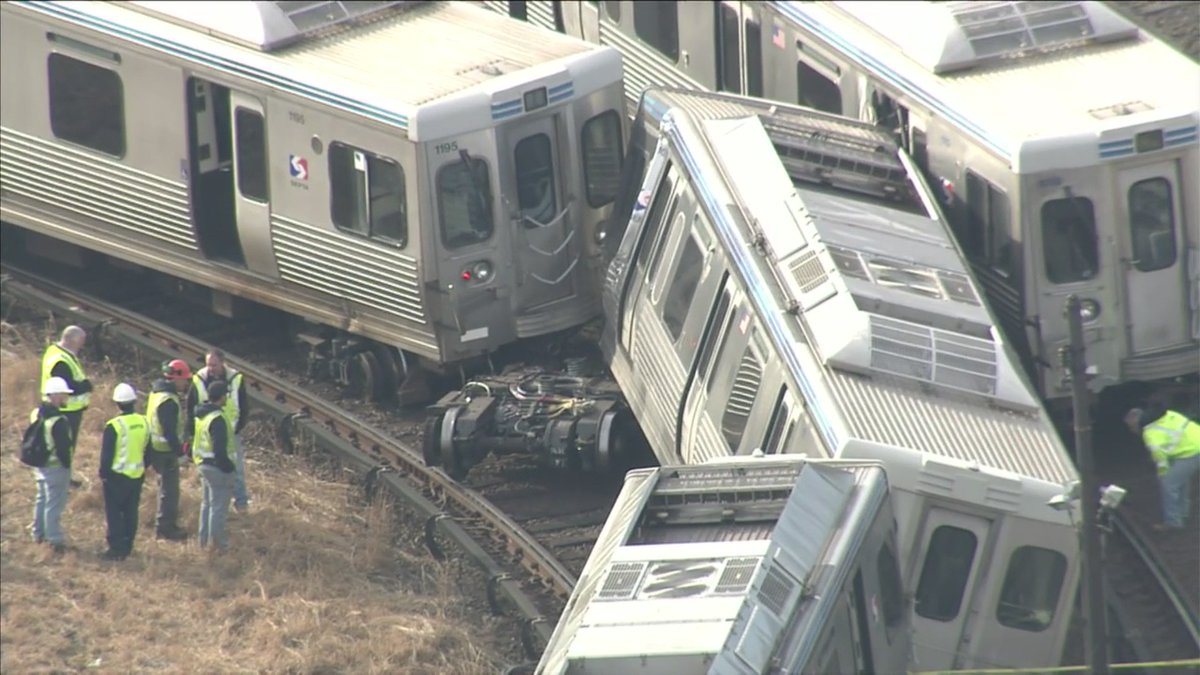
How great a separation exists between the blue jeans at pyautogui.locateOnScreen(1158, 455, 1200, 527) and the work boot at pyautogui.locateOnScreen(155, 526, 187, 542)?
7907 mm

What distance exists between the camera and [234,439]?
1955cm

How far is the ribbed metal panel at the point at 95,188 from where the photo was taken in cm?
2330

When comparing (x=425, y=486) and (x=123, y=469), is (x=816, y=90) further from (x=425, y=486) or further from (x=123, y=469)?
(x=123, y=469)

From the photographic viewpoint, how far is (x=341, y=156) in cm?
2161

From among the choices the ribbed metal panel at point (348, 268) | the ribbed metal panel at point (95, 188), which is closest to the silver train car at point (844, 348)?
the ribbed metal panel at point (348, 268)

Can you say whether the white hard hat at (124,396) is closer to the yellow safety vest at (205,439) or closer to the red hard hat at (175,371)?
the yellow safety vest at (205,439)

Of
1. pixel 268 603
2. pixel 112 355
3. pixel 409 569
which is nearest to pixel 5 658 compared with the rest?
pixel 268 603

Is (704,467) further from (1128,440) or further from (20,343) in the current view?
(20,343)

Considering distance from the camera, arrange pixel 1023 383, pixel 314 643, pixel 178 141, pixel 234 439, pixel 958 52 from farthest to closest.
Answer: pixel 178 141
pixel 958 52
pixel 234 439
pixel 314 643
pixel 1023 383

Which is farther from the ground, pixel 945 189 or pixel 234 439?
pixel 945 189

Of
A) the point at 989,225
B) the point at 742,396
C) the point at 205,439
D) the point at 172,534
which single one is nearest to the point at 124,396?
the point at 205,439

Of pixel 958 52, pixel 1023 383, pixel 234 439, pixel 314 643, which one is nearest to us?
pixel 1023 383

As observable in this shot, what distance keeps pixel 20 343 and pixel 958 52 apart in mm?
9438

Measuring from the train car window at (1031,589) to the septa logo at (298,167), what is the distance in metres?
8.71
